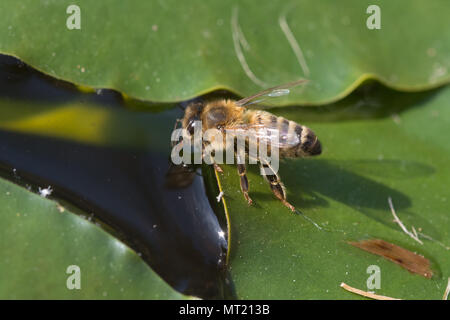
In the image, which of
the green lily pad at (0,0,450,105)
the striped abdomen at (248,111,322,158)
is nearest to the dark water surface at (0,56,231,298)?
the green lily pad at (0,0,450,105)

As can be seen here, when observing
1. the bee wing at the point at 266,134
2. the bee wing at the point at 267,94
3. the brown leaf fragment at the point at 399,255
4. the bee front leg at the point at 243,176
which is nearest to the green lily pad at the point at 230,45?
the bee wing at the point at 267,94

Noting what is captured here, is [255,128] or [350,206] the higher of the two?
[255,128]

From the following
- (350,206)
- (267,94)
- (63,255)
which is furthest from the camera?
(267,94)

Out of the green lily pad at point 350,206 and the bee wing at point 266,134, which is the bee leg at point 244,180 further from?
the bee wing at point 266,134

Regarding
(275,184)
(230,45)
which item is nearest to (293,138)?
(275,184)

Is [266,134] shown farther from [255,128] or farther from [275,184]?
[275,184]

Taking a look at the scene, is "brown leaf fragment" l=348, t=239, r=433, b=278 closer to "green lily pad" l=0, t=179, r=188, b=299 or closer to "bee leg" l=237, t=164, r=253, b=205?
"bee leg" l=237, t=164, r=253, b=205
